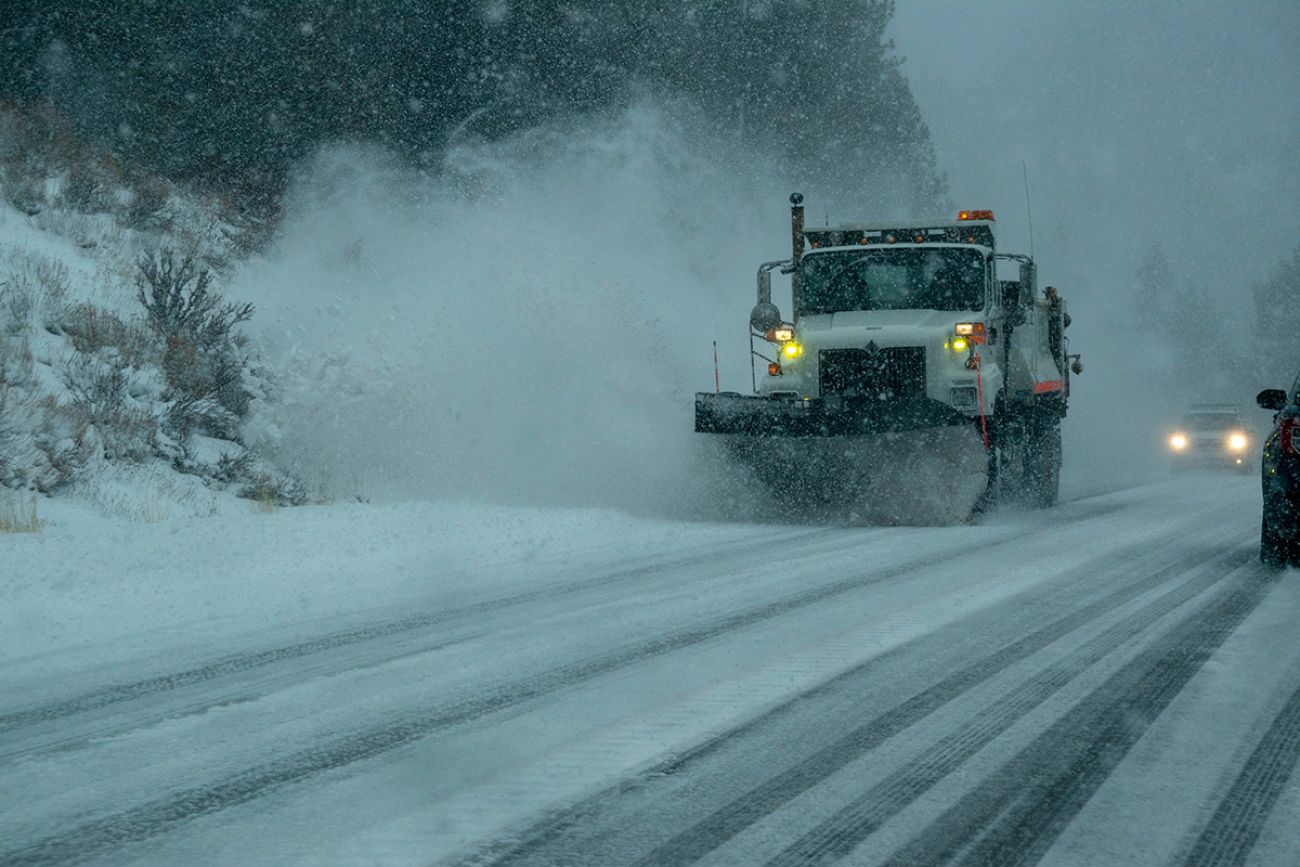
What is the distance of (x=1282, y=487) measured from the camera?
9594 millimetres

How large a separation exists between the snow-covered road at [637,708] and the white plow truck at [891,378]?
10.5ft

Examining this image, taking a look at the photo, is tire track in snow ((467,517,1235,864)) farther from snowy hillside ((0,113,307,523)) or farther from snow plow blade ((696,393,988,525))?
snowy hillside ((0,113,307,523))

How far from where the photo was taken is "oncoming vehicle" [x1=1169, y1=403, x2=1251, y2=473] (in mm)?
30000

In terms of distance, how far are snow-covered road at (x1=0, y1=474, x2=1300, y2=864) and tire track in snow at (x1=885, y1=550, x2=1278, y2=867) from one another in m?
0.01

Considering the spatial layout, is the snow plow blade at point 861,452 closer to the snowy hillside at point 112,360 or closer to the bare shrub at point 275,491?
the bare shrub at point 275,491

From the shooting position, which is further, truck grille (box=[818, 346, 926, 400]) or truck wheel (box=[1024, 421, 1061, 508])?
truck wheel (box=[1024, 421, 1061, 508])

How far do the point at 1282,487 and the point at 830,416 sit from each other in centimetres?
432

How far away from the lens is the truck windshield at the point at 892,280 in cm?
1428

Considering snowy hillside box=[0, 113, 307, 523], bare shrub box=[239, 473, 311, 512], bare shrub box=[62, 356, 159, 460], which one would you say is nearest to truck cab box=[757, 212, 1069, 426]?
bare shrub box=[239, 473, 311, 512]

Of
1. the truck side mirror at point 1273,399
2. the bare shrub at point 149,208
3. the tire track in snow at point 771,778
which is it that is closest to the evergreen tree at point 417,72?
the bare shrub at point 149,208

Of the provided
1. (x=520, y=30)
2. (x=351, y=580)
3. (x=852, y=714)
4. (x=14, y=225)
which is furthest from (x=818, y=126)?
(x=852, y=714)

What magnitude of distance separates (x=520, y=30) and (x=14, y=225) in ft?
46.0

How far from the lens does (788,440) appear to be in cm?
1334

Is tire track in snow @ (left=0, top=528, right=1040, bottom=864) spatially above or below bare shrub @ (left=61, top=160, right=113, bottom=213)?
below
